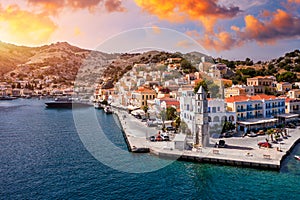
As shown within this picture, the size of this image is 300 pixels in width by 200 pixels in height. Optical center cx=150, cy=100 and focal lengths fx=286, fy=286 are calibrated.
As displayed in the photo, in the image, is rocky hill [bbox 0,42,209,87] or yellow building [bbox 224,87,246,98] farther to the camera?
rocky hill [bbox 0,42,209,87]

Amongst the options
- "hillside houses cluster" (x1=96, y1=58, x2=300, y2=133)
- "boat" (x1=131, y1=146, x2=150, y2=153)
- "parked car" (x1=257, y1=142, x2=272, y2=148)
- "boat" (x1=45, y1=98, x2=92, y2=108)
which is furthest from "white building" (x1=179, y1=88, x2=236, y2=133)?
"boat" (x1=45, y1=98, x2=92, y2=108)

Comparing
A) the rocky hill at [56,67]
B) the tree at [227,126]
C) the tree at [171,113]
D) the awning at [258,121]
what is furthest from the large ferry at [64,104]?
the tree at [227,126]

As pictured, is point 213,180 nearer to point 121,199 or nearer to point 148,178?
point 148,178

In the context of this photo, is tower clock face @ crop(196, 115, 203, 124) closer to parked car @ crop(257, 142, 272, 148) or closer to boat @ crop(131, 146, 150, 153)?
boat @ crop(131, 146, 150, 153)

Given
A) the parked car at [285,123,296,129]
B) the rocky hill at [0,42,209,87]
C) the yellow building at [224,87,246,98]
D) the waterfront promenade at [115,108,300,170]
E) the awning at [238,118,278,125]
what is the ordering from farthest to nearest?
the rocky hill at [0,42,209,87] → the yellow building at [224,87,246,98] → the parked car at [285,123,296,129] → the awning at [238,118,278,125] → the waterfront promenade at [115,108,300,170]

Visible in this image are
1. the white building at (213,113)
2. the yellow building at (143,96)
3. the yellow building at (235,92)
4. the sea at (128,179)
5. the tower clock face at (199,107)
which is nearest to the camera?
the sea at (128,179)

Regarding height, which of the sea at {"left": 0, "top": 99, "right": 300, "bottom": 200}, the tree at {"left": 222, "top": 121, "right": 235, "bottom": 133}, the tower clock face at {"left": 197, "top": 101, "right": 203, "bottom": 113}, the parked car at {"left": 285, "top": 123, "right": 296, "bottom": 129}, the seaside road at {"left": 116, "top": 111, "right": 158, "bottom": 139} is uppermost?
the tower clock face at {"left": 197, "top": 101, "right": 203, "bottom": 113}

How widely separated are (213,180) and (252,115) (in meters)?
13.1

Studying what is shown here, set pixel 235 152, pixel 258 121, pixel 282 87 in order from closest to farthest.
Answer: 1. pixel 235 152
2. pixel 258 121
3. pixel 282 87

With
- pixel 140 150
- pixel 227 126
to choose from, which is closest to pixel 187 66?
pixel 227 126

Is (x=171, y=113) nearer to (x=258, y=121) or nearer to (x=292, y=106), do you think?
(x=258, y=121)

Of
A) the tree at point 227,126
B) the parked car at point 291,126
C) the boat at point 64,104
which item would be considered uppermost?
the boat at point 64,104

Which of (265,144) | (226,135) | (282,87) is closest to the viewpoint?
(265,144)

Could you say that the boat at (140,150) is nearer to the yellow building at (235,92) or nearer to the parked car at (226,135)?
the parked car at (226,135)
